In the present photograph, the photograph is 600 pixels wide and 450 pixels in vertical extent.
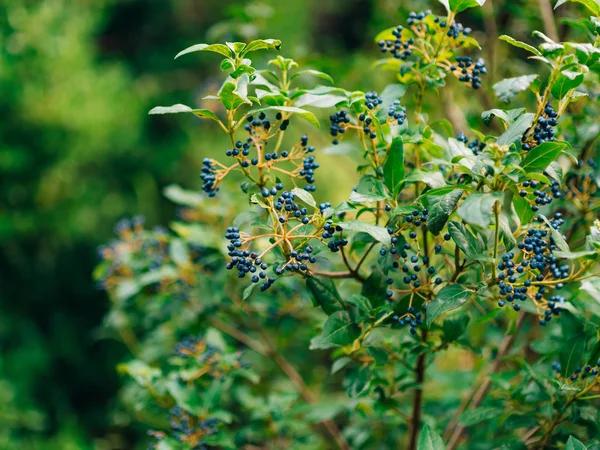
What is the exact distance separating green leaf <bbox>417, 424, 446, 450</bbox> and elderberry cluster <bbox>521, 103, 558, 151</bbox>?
488mm

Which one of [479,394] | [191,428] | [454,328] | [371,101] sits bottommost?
[479,394]

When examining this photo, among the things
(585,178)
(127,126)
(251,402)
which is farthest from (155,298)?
(127,126)

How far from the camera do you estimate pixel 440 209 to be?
82 centimetres

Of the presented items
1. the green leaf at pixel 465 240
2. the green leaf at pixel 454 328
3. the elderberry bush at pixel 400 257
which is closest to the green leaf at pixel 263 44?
the elderberry bush at pixel 400 257

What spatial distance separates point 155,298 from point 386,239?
0.98 metres

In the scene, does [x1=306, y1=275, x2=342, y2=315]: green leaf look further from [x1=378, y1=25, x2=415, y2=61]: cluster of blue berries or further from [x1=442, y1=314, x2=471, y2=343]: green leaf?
[x1=378, y1=25, x2=415, y2=61]: cluster of blue berries

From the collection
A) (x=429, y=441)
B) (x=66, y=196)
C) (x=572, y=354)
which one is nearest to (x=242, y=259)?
(x=429, y=441)

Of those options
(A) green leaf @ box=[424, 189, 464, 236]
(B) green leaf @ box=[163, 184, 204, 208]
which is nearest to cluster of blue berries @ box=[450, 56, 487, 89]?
(A) green leaf @ box=[424, 189, 464, 236]

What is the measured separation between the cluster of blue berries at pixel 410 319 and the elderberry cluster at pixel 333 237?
6.4 inches

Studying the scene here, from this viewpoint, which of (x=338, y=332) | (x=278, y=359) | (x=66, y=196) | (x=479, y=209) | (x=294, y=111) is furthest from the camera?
(x=66, y=196)

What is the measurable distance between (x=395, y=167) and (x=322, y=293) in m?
0.25

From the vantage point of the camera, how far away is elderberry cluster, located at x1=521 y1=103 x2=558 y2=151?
0.84 m

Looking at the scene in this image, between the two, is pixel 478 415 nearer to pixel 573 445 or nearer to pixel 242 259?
pixel 573 445

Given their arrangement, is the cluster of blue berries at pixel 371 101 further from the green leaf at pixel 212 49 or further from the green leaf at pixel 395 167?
the green leaf at pixel 212 49
